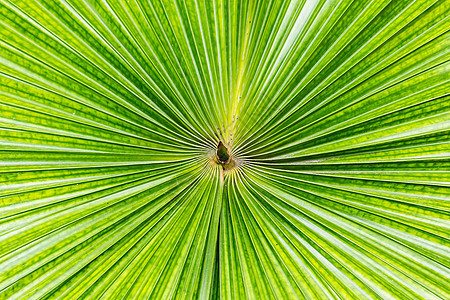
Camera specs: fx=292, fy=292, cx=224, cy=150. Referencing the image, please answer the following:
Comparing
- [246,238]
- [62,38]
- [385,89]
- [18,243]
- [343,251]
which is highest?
[385,89]

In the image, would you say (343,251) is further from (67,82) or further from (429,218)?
(67,82)

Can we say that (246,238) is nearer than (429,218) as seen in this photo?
No

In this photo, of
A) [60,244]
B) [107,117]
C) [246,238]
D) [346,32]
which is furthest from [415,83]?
[60,244]

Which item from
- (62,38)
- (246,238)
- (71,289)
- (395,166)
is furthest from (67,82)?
(395,166)

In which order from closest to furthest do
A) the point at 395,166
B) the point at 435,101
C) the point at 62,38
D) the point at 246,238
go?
the point at 62,38 < the point at 435,101 < the point at 395,166 < the point at 246,238

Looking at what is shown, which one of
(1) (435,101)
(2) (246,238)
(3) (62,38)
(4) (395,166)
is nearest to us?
(3) (62,38)

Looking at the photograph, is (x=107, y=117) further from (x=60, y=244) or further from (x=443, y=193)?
(x=443, y=193)

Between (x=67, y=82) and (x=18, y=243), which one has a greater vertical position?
(x=67, y=82)
